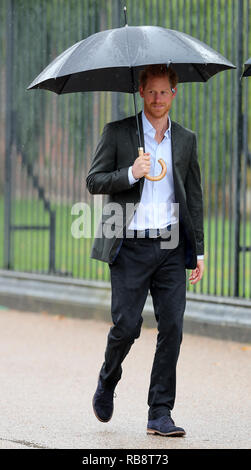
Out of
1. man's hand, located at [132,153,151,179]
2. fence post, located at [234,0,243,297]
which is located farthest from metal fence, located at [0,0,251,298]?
man's hand, located at [132,153,151,179]

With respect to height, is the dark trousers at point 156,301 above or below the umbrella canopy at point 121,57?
below

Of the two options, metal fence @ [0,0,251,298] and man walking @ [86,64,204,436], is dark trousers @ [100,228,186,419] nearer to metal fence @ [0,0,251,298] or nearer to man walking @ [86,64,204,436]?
man walking @ [86,64,204,436]

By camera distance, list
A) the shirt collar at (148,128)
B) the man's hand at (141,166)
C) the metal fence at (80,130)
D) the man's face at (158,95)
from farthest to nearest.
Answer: the metal fence at (80,130)
the shirt collar at (148,128)
the man's face at (158,95)
the man's hand at (141,166)

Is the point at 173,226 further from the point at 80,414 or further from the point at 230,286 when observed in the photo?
the point at 230,286

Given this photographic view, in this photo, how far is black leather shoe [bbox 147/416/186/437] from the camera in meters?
5.61

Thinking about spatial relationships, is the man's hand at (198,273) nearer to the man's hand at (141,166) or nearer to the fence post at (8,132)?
the man's hand at (141,166)

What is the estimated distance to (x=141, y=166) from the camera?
5.41 m

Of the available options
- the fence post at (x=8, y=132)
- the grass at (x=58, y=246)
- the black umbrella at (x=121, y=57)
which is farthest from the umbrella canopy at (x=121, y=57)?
the fence post at (x=8, y=132)

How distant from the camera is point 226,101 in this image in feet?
29.9

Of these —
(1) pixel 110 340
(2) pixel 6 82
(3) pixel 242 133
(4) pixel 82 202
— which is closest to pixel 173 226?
(1) pixel 110 340

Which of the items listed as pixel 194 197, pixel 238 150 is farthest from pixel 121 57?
pixel 238 150

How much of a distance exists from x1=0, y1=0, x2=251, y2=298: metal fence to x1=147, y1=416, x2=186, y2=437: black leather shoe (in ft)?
11.4

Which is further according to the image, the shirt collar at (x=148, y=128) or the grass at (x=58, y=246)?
the grass at (x=58, y=246)

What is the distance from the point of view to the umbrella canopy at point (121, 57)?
17.9 ft
